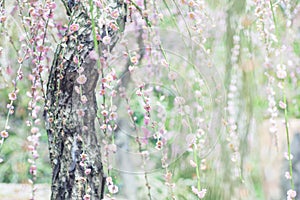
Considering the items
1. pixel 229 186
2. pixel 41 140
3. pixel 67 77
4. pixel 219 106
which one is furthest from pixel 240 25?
pixel 41 140

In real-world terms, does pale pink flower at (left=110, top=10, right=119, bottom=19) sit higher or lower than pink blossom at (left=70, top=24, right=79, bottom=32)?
higher

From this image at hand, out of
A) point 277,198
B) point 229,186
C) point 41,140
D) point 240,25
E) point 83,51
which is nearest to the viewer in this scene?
point 83,51

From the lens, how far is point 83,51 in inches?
46.2

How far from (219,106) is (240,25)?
36cm

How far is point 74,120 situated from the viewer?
1229 millimetres

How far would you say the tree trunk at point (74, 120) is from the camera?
118cm

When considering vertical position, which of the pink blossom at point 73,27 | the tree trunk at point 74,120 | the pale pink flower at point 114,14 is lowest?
the tree trunk at point 74,120

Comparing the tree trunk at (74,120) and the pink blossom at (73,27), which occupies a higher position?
the pink blossom at (73,27)

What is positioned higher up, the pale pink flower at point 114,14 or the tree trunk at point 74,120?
the pale pink flower at point 114,14

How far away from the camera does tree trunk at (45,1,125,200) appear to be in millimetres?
1181

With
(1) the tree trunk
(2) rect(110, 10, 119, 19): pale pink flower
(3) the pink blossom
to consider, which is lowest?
(1) the tree trunk

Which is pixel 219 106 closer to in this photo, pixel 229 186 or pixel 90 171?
pixel 229 186

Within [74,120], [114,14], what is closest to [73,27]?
[114,14]

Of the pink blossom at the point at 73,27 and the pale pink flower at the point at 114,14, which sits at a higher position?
the pale pink flower at the point at 114,14
